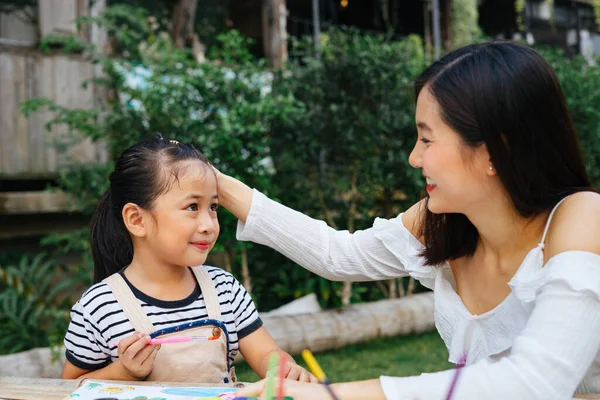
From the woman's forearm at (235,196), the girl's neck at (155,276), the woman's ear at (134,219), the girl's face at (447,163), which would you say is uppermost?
the girl's face at (447,163)

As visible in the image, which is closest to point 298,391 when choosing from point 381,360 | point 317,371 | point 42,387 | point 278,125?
point 317,371

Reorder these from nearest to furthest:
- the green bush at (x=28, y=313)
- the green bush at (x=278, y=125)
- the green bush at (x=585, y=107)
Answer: the green bush at (x=28, y=313)
the green bush at (x=278, y=125)
the green bush at (x=585, y=107)

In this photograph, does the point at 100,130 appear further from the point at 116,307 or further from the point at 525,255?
the point at 525,255

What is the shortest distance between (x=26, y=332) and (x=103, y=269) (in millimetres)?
2923

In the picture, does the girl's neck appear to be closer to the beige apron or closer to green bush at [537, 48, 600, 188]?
the beige apron

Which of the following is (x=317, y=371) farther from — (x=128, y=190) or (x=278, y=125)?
(x=278, y=125)

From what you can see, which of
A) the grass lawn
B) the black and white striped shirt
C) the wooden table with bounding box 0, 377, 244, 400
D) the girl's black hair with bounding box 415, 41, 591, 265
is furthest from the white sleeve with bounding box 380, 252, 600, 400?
the grass lawn

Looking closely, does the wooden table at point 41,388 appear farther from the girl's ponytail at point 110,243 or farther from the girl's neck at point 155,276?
the girl's ponytail at point 110,243

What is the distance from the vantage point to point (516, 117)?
1.48 meters

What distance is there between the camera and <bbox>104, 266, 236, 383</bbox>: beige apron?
1868 millimetres

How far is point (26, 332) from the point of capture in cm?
481

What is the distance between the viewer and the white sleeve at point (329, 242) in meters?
2.08

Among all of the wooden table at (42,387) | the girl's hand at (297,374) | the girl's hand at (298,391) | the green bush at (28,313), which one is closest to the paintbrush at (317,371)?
the girl's hand at (298,391)

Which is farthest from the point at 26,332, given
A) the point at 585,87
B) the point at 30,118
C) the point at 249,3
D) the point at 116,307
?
the point at 585,87
